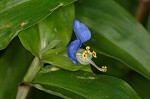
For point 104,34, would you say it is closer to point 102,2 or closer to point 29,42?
point 102,2

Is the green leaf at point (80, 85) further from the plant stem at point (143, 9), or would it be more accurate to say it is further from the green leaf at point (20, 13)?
the plant stem at point (143, 9)

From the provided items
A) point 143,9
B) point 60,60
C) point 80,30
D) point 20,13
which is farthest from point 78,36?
point 143,9

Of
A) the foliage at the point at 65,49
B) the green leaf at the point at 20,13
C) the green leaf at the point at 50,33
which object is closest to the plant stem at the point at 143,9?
the foliage at the point at 65,49

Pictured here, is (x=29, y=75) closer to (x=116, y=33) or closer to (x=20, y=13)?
(x=20, y=13)

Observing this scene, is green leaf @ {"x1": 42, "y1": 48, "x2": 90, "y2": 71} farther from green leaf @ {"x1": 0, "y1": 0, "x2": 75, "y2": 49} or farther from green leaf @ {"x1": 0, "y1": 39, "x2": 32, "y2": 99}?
green leaf @ {"x1": 0, "y1": 39, "x2": 32, "y2": 99}

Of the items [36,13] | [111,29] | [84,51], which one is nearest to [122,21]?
[111,29]
